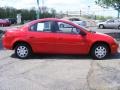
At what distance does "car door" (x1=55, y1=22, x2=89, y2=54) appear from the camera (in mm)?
12695

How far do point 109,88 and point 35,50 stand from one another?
534cm

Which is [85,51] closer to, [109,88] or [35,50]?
[35,50]

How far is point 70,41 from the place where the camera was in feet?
41.8

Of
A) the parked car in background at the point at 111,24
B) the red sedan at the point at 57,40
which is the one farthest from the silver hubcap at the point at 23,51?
the parked car in background at the point at 111,24

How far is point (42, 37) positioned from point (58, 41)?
0.63 meters

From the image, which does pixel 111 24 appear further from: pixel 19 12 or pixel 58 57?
pixel 58 57

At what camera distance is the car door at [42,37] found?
506 inches

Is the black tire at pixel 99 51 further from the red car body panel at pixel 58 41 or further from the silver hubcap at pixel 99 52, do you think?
the red car body panel at pixel 58 41

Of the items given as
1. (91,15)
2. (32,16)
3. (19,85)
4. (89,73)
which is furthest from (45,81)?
(91,15)

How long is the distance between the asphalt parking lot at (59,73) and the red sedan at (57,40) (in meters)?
0.34

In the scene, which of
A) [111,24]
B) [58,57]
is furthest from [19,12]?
[58,57]

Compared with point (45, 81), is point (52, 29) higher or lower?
higher

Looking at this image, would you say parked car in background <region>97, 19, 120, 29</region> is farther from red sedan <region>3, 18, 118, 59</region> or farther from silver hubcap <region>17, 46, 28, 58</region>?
silver hubcap <region>17, 46, 28, 58</region>

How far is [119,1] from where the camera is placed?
22.8 m
